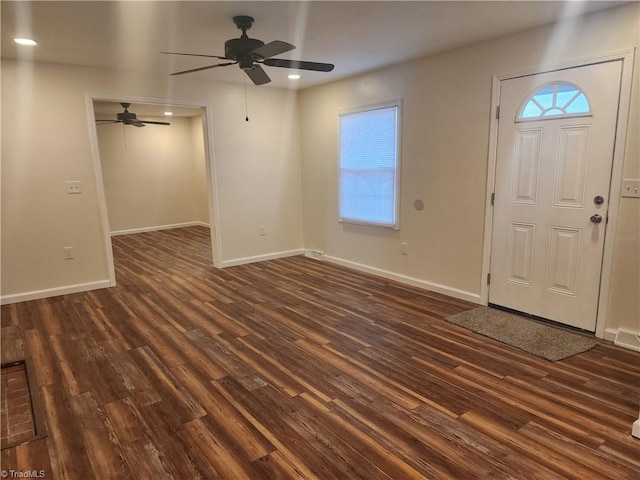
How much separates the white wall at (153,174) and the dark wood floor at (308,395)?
4.60 m

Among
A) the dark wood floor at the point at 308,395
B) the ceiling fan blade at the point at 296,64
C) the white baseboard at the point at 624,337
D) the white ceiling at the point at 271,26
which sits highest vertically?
the white ceiling at the point at 271,26

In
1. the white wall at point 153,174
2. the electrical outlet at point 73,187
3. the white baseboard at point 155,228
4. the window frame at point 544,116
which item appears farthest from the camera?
the white baseboard at point 155,228

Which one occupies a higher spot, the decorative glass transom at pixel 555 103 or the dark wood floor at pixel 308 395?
the decorative glass transom at pixel 555 103

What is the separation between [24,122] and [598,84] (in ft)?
17.0

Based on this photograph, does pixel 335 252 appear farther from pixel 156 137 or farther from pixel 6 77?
pixel 156 137

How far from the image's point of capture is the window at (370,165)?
4.62 m

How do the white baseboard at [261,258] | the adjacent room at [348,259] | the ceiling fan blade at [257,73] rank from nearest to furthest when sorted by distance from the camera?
the adjacent room at [348,259] → the ceiling fan blade at [257,73] → the white baseboard at [261,258]

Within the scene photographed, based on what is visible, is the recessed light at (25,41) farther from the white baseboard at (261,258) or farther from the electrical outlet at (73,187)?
the white baseboard at (261,258)

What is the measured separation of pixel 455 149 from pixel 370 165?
121 cm

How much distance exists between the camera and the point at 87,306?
408cm

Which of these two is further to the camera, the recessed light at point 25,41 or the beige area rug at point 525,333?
the recessed light at point 25,41

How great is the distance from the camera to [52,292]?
173 inches

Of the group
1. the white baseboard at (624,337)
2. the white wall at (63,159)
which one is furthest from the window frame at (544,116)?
the white wall at (63,159)

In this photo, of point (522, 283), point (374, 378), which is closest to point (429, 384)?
point (374, 378)
